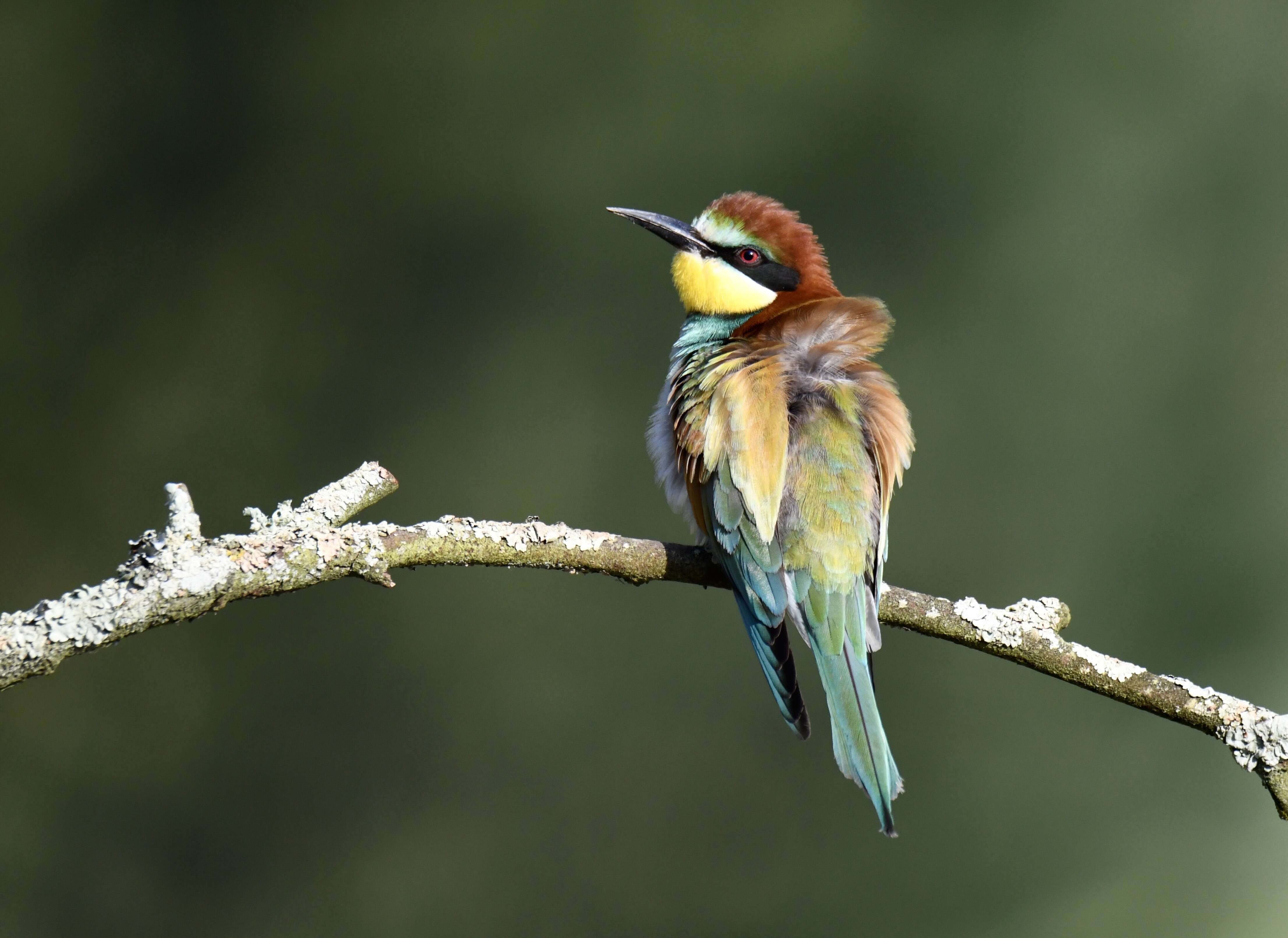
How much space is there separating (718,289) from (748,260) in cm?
8

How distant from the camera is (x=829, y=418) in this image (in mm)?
1565

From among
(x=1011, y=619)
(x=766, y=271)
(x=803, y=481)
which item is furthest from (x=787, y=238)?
(x=1011, y=619)

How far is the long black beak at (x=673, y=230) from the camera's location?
78.4 inches

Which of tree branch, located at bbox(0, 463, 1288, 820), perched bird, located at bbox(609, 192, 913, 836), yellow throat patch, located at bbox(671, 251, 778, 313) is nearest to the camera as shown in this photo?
tree branch, located at bbox(0, 463, 1288, 820)

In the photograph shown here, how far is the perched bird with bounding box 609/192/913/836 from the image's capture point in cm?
142

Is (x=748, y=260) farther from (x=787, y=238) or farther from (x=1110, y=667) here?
(x=1110, y=667)

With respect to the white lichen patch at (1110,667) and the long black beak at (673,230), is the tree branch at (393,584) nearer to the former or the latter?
the white lichen patch at (1110,667)

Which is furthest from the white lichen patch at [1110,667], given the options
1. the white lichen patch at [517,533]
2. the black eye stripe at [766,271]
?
the black eye stripe at [766,271]

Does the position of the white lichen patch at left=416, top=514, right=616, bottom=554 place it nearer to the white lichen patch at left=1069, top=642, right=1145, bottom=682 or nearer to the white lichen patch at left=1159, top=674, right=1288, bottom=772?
the white lichen patch at left=1069, top=642, right=1145, bottom=682

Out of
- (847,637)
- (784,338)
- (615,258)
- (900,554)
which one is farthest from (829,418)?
(615,258)

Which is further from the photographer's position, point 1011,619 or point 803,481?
point 803,481

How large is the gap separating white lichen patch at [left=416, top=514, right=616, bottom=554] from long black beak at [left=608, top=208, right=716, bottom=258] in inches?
34.0

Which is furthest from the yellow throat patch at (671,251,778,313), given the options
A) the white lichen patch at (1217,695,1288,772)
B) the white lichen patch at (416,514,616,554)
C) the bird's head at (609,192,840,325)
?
the white lichen patch at (1217,695,1288,772)

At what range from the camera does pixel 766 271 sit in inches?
76.9
